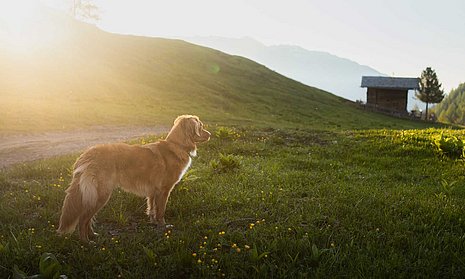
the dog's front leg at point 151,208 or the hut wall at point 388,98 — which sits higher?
the hut wall at point 388,98

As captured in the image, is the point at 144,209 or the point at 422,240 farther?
the point at 144,209

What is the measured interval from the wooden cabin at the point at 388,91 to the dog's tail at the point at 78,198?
69909 millimetres

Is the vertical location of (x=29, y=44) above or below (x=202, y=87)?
above

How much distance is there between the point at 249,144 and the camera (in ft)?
49.4

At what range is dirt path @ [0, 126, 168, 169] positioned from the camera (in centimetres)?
1426

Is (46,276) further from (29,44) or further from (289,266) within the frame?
(29,44)

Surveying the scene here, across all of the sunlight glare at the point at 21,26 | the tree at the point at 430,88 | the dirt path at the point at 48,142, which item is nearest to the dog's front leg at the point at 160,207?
the dirt path at the point at 48,142

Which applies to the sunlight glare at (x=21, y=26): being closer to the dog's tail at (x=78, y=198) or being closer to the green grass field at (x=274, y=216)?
the green grass field at (x=274, y=216)

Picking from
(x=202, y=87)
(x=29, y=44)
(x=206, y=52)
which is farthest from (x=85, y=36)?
(x=202, y=87)

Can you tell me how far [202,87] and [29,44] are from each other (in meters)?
33.0

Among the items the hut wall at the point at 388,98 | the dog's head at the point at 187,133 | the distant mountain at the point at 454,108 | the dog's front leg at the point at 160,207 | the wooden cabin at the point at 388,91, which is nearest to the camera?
the dog's front leg at the point at 160,207

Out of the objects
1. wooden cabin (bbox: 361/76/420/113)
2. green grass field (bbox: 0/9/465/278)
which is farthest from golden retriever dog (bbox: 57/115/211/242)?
wooden cabin (bbox: 361/76/420/113)

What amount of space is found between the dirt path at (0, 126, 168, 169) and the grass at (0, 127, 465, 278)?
3.29 m

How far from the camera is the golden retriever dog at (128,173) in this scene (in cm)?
582
